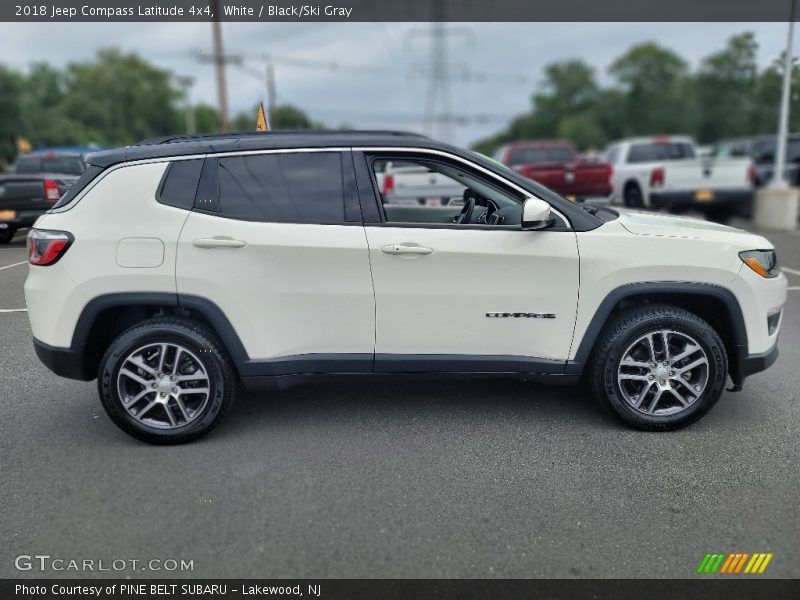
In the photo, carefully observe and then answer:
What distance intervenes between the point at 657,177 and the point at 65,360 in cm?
1218

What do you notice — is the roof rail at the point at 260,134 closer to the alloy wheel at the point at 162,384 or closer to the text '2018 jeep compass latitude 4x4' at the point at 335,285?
the text '2018 jeep compass latitude 4x4' at the point at 335,285

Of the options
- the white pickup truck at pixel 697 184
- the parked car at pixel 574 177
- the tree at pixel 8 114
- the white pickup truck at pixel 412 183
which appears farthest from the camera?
the tree at pixel 8 114

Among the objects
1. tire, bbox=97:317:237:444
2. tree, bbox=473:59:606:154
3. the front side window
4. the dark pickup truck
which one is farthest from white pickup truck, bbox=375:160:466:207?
tree, bbox=473:59:606:154

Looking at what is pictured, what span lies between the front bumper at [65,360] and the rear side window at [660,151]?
14140 mm

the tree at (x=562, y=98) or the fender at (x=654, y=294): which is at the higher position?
the tree at (x=562, y=98)

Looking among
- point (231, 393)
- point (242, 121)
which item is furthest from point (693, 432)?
point (242, 121)

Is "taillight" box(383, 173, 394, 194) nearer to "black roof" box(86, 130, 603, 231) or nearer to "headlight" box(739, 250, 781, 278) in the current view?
"black roof" box(86, 130, 603, 231)

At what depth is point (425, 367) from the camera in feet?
12.3

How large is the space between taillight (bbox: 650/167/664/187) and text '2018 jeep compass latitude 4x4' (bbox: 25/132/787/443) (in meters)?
9.86

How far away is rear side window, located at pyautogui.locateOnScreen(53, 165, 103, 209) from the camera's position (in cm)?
364

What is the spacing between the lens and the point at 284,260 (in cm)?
355

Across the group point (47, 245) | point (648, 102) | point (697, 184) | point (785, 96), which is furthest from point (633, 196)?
point (648, 102)

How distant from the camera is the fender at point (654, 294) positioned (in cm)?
369
